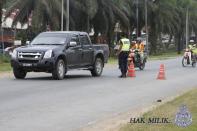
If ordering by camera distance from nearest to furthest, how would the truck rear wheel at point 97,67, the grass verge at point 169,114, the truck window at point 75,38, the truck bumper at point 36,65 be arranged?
the grass verge at point 169,114 → the truck bumper at point 36,65 → the truck window at point 75,38 → the truck rear wheel at point 97,67

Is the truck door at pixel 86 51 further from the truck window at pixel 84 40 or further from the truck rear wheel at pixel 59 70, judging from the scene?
the truck rear wheel at pixel 59 70

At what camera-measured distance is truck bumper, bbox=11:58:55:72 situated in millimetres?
22750

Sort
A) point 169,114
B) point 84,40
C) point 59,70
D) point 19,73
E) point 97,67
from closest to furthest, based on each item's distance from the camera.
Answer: point 169,114, point 59,70, point 19,73, point 84,40, point 97,67

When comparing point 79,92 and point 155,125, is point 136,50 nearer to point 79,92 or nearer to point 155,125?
point 79,92

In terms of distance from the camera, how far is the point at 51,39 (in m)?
24.2

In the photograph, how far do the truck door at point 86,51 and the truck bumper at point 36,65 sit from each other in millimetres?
2759

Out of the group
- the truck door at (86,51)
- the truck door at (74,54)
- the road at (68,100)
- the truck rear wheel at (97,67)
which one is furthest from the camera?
the truck rear wheel at (97,67)

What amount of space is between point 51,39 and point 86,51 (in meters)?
1.99

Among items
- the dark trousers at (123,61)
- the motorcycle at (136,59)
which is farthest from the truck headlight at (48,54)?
the motorcycle at (136,59)

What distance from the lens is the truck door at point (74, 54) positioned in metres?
24.1

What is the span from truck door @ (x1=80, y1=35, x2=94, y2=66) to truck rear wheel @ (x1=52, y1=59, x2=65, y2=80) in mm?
1958

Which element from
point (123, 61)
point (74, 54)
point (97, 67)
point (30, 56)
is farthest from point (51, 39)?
point (123, 61)

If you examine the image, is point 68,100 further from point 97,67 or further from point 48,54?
point 97,67

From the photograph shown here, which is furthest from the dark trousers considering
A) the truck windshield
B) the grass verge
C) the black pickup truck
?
the grass verge
